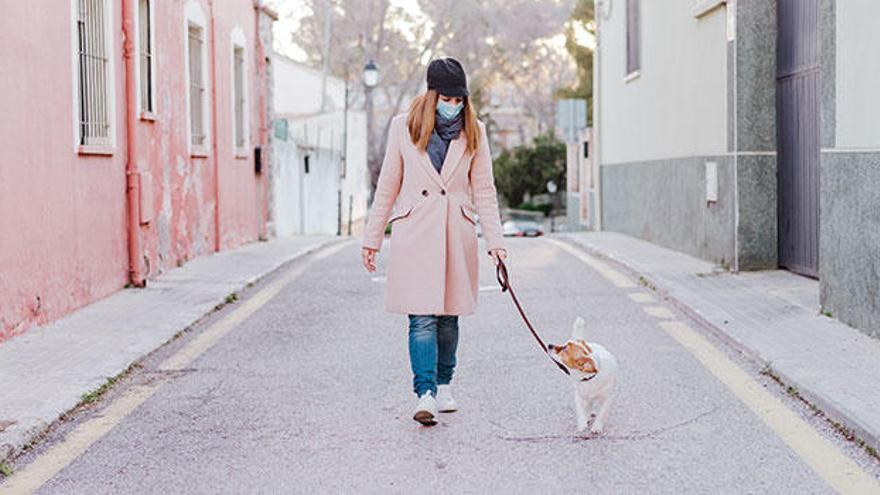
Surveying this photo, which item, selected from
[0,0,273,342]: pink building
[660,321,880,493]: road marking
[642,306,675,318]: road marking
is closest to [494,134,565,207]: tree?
[0,0,273,342]: pink building

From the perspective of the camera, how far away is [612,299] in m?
11.2

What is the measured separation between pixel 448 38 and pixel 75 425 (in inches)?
1726

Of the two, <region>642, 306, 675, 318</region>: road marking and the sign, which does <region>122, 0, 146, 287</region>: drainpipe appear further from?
the sign

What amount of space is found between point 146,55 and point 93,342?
5.31 meters

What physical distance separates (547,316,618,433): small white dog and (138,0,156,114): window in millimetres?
8188

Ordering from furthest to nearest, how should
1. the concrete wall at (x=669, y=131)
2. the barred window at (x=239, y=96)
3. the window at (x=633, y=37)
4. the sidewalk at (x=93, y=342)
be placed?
the window at (x=633, y=37) < the barred window at (x=239, y=96) < the concrete wall at (x=669, y=131) < the sidewalk at (x=93, y=342)

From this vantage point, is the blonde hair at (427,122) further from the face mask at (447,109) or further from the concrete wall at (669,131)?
the concrete wall at (669,131)

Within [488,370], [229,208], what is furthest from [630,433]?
[229,208]

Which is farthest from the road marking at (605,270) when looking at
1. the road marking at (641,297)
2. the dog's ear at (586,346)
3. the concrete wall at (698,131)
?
the dog's ear at (586,346)

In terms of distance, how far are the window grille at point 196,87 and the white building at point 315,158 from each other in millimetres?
4593

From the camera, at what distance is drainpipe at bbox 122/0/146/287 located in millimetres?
12141

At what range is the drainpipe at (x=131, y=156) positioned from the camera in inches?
478

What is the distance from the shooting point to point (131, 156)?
40.2ft

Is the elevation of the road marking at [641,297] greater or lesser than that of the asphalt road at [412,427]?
greater
